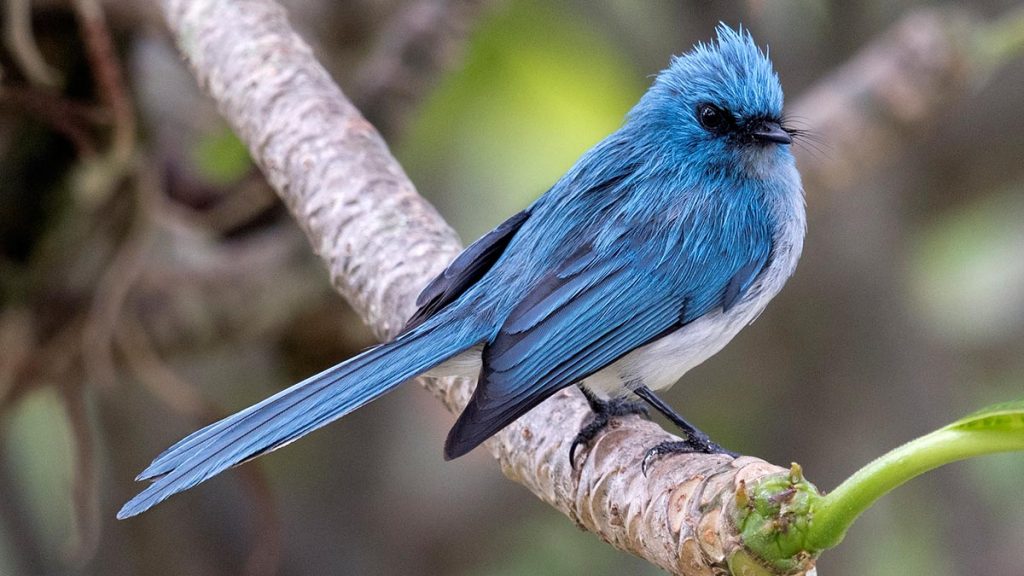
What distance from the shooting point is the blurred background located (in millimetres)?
3465

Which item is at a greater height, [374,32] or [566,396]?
[374,32]

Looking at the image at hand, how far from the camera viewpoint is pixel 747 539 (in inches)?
60.9

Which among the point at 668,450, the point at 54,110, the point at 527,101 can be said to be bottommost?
the point at 668,450

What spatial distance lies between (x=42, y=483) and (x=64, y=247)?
2108mm

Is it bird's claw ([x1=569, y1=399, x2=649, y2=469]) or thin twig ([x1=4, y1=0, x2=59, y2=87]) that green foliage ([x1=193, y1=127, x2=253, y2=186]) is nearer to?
thin twig ([x1=4, y1=0, x2=59, y2=87])

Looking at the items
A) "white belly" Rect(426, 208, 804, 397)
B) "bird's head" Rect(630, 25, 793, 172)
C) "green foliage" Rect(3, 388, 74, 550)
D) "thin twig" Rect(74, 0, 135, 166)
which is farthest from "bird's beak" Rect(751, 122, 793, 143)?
"green foliage" Rect(3, 388, 74, 550)

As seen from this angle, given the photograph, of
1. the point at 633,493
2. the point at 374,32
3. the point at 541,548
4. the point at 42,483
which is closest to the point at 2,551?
the point at 42,483

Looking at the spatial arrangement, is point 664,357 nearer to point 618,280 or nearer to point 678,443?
point 618,280

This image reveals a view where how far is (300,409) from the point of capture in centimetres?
214

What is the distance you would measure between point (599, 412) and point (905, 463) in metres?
1.00

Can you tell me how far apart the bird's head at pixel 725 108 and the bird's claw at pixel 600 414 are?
65 centimetres

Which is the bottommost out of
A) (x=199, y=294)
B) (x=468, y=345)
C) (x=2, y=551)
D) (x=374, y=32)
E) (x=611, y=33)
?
(x=468, y=345)

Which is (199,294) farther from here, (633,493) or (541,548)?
(633,493)

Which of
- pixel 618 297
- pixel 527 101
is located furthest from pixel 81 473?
pixel 527 101
